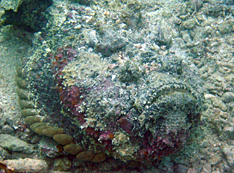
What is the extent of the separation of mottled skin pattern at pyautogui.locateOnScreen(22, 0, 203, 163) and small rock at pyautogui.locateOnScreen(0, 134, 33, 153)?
2.14ft

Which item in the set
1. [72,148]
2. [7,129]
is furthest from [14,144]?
[72,148]

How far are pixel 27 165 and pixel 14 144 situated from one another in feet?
2.53

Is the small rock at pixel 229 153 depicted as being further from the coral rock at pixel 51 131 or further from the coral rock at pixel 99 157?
the coral rock at pixel 51 131

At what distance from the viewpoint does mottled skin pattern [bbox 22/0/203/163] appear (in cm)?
275

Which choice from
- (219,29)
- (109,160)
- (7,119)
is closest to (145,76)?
(109,160)

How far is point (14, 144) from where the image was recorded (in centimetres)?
355

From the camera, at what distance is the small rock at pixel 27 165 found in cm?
285

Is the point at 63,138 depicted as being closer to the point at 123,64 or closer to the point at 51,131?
the point at 51,131

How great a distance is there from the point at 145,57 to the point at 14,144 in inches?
116

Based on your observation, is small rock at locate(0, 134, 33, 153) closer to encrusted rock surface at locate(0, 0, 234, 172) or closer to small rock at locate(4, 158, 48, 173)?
encrusted rock surface at locate(0, 0, 234, 172)

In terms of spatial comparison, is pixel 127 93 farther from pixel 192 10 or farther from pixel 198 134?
pixel 192 10

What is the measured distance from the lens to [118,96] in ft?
9.78

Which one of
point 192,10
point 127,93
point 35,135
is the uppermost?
point 192,10

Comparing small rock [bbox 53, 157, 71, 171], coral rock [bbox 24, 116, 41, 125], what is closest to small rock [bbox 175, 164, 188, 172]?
small rock [bbox 53, 157, 71, 171]
